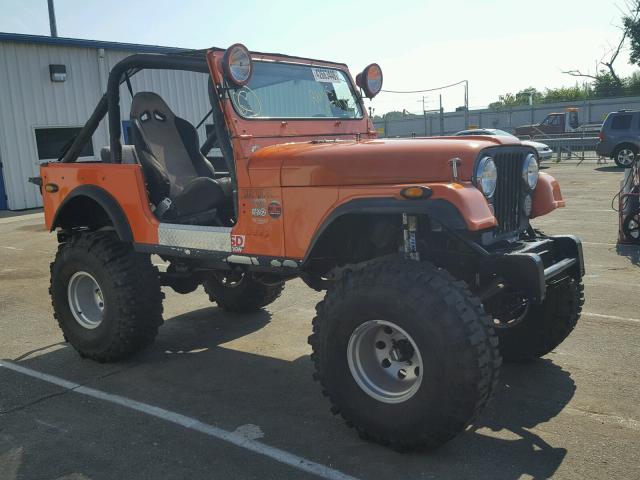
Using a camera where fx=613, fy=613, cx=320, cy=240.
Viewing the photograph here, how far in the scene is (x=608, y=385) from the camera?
404 cm

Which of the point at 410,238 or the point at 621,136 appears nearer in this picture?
the point at 410,238

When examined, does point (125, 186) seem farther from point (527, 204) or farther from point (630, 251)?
point (630, 251)

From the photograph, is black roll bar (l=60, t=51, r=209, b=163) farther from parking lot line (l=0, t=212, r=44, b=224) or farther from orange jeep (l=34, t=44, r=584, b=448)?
parking lot line (l=0, t=212, r=44, b=224)

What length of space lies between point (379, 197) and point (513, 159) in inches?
41.6

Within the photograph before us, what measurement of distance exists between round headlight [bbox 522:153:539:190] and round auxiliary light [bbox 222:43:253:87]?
6.18ft

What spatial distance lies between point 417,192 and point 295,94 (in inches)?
75.7

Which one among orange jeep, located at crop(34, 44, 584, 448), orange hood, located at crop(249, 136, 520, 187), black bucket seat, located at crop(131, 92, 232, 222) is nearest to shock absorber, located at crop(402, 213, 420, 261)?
orange jeep, located at crop(34, 44, 584, 448)

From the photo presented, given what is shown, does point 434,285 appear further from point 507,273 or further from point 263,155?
point 263,155

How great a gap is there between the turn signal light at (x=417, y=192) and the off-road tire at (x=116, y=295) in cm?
239

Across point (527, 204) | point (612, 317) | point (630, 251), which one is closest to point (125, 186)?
point (527, 204)

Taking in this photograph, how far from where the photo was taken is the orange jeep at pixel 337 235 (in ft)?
10.2

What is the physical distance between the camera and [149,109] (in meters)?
5.17

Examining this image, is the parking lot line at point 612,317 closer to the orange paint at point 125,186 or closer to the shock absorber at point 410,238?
the shock absorber at point 410,238

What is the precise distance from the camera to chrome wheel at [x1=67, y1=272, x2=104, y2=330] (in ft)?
16.3
